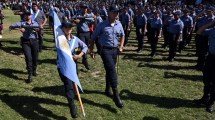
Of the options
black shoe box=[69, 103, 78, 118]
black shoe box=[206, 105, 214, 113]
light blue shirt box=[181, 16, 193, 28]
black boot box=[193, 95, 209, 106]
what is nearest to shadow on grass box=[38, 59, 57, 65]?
black shoe box=[69, 103, 78, 118]

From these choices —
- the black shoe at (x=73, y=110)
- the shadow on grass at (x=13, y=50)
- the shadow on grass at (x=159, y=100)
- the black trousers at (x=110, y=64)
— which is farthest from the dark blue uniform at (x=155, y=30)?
the black shoe at (x=73, y=110)

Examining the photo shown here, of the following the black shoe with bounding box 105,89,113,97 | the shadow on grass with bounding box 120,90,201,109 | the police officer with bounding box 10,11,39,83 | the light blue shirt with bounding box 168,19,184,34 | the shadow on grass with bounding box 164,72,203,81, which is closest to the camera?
the shadow on grass with bounding box 120,90,201,109

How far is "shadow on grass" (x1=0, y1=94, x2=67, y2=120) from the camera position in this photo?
25.1 ft

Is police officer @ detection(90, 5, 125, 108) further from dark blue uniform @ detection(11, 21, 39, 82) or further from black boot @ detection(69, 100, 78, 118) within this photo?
dark blue uniform @ detection(11, 21, 39, 82)

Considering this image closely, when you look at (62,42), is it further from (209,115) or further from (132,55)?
(132,55)

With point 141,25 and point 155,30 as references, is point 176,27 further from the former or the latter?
point 141,25

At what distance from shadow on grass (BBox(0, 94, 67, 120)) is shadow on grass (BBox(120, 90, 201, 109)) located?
80.4 inches

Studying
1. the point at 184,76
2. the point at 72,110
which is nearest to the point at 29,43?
the point at 72,110

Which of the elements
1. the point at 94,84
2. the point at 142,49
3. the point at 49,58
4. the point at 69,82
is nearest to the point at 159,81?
the point at 94,84

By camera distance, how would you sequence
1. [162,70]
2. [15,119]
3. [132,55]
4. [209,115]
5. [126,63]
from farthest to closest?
[132,55], [126,63], [162,70], [209,115], [15,119]

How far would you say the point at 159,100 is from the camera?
30.3 feet

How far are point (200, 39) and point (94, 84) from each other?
539cm

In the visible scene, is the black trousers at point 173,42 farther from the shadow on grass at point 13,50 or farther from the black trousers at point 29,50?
the shadow on grass at point 13,50

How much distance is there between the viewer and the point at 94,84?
10453 millimetres
